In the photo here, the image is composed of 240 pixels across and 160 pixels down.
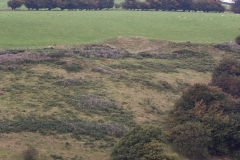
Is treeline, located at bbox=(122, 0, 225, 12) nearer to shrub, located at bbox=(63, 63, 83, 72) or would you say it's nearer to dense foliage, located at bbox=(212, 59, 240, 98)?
dense foliage, located at bbox=(212, 59, 240, 98)

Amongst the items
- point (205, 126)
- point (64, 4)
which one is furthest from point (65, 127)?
point (64, 4)

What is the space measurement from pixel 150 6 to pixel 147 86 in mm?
64809

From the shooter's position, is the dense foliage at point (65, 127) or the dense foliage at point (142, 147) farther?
the dense foliage at point (65, 127)

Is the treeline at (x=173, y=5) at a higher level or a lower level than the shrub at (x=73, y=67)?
higher

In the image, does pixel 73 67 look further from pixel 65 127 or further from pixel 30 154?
pixel 30 154

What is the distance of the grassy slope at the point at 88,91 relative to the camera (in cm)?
1639

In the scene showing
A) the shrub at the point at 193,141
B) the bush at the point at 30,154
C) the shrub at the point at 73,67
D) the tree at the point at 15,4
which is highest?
the tree at the point at 15,4

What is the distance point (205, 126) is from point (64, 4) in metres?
65.8

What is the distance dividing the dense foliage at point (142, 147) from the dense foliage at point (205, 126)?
2.26m

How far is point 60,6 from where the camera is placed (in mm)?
78688

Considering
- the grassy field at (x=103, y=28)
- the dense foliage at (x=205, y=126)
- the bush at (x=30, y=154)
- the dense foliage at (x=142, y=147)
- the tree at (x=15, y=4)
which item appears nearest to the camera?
the bush at (x=30, y=154)

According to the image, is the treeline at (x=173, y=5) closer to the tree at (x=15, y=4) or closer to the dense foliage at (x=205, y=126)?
the tree at (x=15, y=4)

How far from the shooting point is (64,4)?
79.2 metres

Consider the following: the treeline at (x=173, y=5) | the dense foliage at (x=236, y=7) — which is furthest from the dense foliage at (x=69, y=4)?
the dense foliage at (x=236, y=7)
